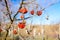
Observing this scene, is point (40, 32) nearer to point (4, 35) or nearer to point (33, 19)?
point (33, 19)

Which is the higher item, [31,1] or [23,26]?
[31,1]

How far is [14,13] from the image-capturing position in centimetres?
205

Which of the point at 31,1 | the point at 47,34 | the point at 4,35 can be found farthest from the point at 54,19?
the point at 4,35

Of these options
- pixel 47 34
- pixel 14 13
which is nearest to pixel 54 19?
pixel 47 34

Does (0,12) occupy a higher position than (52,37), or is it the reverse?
(0,12)

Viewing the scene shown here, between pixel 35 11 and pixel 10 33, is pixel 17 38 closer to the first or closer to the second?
pixel 10 33

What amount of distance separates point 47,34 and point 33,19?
23cm

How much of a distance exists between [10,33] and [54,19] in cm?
51

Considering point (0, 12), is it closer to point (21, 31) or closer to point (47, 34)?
point (21, 31)

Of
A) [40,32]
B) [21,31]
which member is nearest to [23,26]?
[21,31]

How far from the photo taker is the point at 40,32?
2.00 metres

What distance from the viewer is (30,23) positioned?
6.64 feet

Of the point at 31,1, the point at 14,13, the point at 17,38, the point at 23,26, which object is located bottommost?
the point at 17,38

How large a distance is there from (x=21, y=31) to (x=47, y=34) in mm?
289
